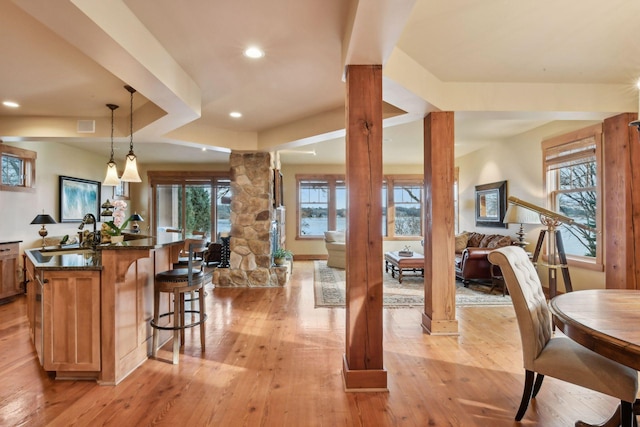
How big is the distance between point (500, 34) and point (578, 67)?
112cm

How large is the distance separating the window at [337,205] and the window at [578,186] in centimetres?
389

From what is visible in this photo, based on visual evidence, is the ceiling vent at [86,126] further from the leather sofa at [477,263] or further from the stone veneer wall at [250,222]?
the leather sofa at [477,263]

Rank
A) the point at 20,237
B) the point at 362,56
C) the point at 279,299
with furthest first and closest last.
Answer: the point at 20,237
the point at 279,299
the point at 362,56

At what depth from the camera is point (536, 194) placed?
16.9 feet

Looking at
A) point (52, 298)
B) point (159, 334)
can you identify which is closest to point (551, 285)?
point (159, 334)

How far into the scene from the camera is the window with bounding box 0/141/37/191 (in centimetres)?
475

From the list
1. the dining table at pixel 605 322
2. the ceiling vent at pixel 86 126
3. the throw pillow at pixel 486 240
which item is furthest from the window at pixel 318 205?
the dining table at pixel 605 322

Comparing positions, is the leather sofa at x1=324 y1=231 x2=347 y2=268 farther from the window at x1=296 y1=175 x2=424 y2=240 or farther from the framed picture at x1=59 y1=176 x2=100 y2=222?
the framed picture at x1=59 y1=176 x2=100 y2=222

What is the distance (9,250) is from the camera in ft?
14.4

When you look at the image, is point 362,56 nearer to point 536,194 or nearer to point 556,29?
point 556,29

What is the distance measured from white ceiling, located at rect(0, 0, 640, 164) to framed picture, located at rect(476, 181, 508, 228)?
2.77m

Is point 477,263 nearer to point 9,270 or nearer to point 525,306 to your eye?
point 525,306

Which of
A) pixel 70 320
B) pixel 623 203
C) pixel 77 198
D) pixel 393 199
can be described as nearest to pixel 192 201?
pixel 77 198

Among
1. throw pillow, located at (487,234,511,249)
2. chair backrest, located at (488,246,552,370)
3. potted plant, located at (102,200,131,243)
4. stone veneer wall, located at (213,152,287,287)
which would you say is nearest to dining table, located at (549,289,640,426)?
chair backrest, located at (488,246,552,370)
